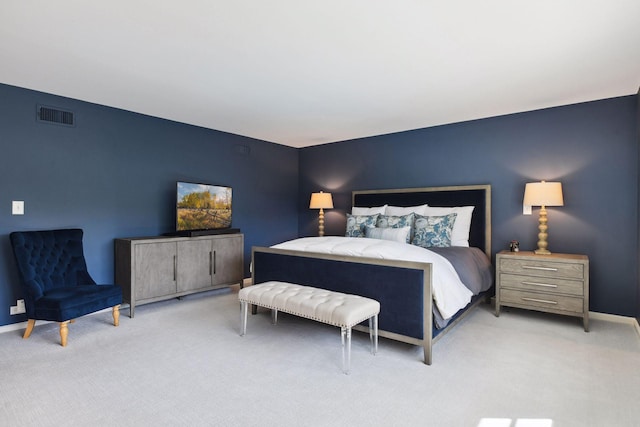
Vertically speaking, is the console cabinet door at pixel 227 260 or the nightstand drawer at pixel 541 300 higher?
the console cabinet door at pixel 227 260

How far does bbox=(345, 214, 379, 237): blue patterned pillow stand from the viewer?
4.56 metres

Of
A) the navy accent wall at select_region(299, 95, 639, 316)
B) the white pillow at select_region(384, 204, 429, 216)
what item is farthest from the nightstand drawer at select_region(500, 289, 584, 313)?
the white pillow at select_region(384, 204, 429, 216)

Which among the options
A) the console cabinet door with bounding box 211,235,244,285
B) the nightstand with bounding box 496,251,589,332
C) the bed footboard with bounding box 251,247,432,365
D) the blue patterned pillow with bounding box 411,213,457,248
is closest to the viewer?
the bed footboard with bounding box 251,247,432,365

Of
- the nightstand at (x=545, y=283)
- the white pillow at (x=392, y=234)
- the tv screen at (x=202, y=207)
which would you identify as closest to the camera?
the nightstand at (x=545, y=283)

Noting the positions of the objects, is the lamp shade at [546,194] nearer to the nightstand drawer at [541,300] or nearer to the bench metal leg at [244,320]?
the nightstand drawer at [541,300]

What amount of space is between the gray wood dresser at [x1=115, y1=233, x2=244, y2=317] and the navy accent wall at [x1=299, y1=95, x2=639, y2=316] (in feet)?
8.55

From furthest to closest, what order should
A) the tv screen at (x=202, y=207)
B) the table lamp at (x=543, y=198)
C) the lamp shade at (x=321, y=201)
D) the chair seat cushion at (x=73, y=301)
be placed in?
the lamp shade at (x=321, y=201) < the tv screen at (x=202, y=207) < the table lamp at (x=543, y=198) < the chair seat cushion at (x=73, y=301)

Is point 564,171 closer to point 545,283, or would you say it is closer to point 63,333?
point 545,283

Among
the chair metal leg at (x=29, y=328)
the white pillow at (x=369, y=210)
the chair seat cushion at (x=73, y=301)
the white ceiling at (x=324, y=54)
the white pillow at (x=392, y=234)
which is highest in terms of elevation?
the white ceiling at (x=324, y=54)

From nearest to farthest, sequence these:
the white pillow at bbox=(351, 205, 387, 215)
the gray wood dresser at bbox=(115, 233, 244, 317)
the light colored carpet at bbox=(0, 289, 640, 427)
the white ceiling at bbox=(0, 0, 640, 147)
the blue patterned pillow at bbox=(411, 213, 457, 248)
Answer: the light colored carpet at bbox=(0, 289, 640, 427), the white ceiling at bbox=(0, 0, 640, 147), the gray wood dresser at bbox=(115, 233, 244, 317), the blue patterned pillow at bbox=(411, 213, 457, 248), the white pillow at bbox=(351, 205, 387, 215)

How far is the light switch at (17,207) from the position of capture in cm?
333

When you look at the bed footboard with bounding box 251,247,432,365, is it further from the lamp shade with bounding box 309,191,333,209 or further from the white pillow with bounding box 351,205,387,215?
the lamp shade with bounding box 309,191,333,209

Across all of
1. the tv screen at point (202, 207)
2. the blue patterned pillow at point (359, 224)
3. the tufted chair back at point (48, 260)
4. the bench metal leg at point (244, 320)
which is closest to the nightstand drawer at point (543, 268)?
the blue patterned pillow at point (359, 224)

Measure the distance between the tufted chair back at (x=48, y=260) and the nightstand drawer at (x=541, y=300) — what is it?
4.30 metres
